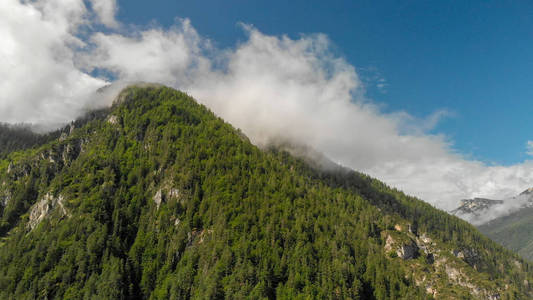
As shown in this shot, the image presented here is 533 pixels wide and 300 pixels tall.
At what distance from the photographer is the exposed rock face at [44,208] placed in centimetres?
18175

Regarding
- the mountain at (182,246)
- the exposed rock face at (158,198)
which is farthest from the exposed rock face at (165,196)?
the mountain at (182,246)

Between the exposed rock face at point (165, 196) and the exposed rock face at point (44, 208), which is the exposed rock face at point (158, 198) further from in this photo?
the exposed rock face at point (44, 208)

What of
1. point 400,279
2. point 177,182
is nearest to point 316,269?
point 400,279

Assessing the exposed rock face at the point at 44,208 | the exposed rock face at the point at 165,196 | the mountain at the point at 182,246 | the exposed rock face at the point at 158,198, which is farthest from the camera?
the exposed rock face at the point at 158,198

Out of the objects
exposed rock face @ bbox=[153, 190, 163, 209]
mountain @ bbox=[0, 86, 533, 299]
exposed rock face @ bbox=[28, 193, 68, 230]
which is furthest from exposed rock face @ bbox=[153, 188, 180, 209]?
exposed rock face @ bbox=[28, 193, 68, 230]

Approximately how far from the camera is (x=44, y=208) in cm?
18575

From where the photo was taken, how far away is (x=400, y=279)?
187 meters

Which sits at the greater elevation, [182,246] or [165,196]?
[165,196]

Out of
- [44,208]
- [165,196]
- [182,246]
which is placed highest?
[165,196]

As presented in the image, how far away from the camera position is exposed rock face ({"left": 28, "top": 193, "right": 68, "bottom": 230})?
181750 millimetres

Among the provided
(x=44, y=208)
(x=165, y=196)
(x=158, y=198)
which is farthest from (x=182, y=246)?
(x=44, y=208)

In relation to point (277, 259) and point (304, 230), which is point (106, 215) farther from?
point (304, 230)

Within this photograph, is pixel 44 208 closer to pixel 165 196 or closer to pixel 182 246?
pixel 165 196

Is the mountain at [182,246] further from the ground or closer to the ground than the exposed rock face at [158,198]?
closer to the ground
